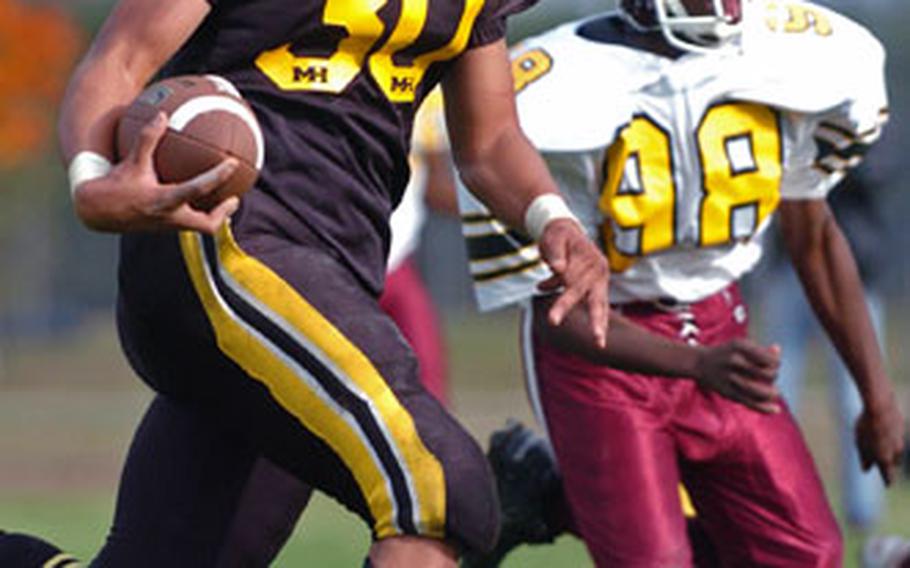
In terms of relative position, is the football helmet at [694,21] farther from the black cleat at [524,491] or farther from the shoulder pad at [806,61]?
the black cleat at [524,491]

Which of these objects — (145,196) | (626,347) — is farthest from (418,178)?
(145,196)

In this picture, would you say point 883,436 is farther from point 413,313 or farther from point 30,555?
point 413,313

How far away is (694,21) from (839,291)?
84 cm

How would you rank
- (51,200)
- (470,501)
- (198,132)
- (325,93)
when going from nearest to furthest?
(198,132) < (470,501) < (325,93) < (51,200)

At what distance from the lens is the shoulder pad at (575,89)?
498cm

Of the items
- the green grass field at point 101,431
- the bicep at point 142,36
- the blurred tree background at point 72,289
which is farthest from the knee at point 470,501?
the blurred tree background at point 72,289

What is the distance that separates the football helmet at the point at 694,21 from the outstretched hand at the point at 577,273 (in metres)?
1.22

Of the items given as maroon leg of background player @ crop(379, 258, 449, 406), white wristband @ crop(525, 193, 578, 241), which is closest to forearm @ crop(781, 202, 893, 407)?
white wristband @ crop(525, 193, 578, 241)

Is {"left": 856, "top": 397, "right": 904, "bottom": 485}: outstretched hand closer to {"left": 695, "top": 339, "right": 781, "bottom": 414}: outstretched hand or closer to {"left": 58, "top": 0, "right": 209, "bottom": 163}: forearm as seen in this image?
{"left": 695, "top": 339, "right": 781, "bottom": 414}: outstretched hand

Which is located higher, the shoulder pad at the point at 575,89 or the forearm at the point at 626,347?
the shoulder pad at the point at 575,89

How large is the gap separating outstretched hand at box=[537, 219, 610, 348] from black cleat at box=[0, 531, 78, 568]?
1183 millimetres

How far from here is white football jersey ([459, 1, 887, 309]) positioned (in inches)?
199

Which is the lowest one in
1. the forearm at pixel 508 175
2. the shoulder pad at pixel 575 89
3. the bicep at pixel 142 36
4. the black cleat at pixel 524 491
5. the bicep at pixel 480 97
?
the black cleat at pixel 524 491

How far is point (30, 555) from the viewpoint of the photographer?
4.52 m
